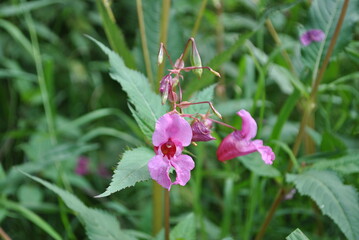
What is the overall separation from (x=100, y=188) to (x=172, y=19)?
0.79m

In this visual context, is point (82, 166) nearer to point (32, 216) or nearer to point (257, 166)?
point (32, 216)

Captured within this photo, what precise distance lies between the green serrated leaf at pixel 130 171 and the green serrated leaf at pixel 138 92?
0.29 feet

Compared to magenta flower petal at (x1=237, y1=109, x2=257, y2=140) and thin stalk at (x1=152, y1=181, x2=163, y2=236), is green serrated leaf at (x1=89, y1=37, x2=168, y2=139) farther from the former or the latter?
thin stalk at (x1=152, y1=181, x2=163, y2=236)

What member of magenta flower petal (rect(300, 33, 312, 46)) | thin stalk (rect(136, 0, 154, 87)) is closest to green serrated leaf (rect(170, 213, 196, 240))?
thin stalk (rect(136, 0, 154, 87))

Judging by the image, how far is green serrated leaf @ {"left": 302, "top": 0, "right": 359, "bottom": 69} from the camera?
1140 millimetres

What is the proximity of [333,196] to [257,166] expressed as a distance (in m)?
0.20

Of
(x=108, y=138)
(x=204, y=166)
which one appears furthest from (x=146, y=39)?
(x=108, y=138)

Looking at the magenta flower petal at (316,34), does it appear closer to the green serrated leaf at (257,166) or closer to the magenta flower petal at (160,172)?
the green serrated leaf at (257,166)

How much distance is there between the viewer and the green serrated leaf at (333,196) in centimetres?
88

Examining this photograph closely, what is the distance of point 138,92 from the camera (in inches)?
35.2

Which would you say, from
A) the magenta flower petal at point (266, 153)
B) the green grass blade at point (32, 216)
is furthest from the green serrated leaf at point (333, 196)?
the green grass blade at point (32, 216)

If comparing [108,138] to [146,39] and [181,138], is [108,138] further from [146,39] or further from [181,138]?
[181,138]

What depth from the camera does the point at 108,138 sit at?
2.08m

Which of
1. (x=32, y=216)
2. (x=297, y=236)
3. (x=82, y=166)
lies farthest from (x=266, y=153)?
(x=82, y=166)
